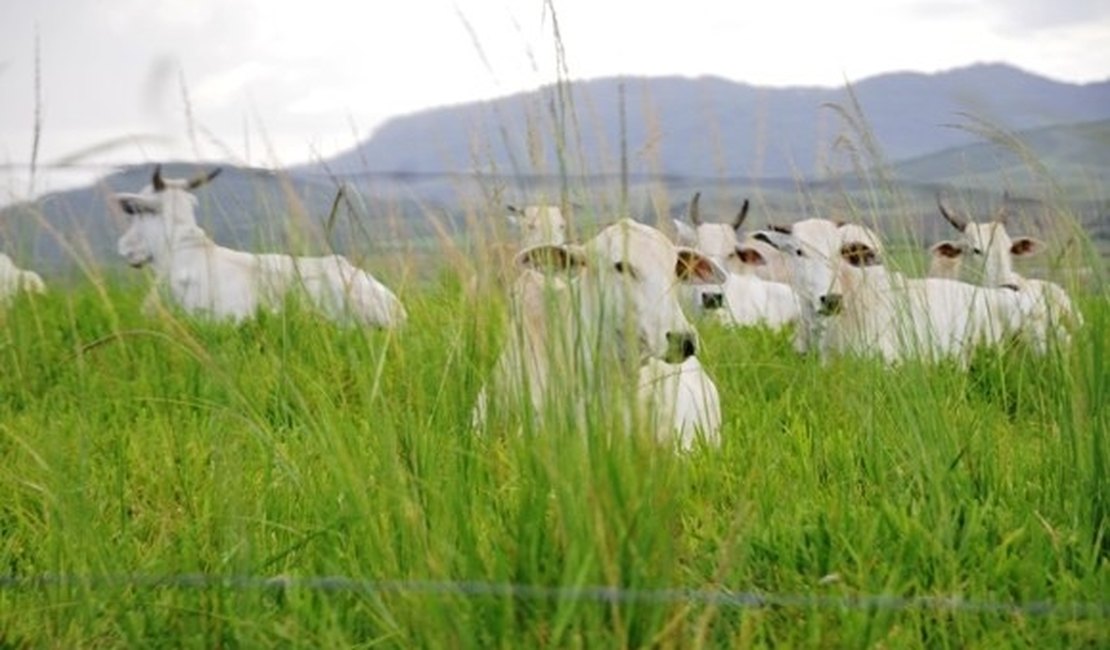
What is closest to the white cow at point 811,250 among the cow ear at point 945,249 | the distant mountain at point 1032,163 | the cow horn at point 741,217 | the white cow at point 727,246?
the cow ear at point 945,249

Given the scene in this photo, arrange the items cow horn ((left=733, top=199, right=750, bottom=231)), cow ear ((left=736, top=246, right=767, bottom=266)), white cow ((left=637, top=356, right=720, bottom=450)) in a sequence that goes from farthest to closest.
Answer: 1. cow horn ((left=733, top=199, right=750, bottom=231))
2. cow ear ((left=736, top=246, right=767, bottom=266))
3. white cow ((left=637, top=356, right=720, bottom=450))

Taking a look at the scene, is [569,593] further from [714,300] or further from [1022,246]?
[1022,246]

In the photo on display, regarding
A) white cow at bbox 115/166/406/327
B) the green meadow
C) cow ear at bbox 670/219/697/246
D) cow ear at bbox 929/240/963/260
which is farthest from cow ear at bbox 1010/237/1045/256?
the green meadow

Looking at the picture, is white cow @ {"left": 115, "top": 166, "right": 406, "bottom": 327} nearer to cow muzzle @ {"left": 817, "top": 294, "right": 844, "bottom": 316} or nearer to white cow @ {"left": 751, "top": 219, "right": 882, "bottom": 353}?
white cow @ {"left": 751, "top": 219, "right": 882, "bottom": 353}

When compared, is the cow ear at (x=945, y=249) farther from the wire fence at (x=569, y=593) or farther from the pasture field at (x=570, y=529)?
the wire fence at (x=569, y=593)

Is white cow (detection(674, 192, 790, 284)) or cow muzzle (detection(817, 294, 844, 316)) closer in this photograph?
cow muzzle (detection(817, 294, 844, 316))

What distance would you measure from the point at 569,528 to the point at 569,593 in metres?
0.13

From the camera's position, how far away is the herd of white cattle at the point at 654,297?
9.87 feet

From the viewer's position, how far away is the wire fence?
8.24 feet

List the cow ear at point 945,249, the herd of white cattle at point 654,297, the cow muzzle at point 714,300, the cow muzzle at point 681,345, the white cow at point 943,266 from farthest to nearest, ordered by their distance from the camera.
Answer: the white cow at point 943,266 < the cow ear at point 945,249 < the cow muzzle at point 714,300 < the cow muzzle at point 681,345 < the herd of white cattle at point 654,297

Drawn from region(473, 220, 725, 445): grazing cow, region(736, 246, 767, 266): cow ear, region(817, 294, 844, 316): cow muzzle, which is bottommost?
region(736, 246, 767, 266): cow ear

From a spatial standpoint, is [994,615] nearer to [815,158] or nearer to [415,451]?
[415,451]

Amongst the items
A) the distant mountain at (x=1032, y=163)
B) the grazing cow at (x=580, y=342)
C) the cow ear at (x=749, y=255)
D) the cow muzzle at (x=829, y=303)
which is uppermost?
the distant mountain at (x=1032, y=163)

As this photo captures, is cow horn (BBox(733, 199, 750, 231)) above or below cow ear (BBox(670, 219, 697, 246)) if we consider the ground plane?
below
